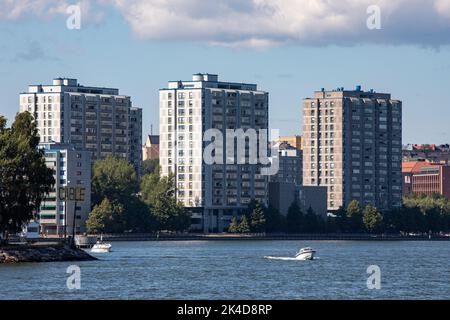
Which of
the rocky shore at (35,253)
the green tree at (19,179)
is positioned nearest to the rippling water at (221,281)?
the rocky shore at (35,253)

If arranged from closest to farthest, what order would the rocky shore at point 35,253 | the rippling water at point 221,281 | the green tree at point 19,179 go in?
the rippling water at point 221,281 → the rocky shore at point 35,253 → the green tree at point 19,179

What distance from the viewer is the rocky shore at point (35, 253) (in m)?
123

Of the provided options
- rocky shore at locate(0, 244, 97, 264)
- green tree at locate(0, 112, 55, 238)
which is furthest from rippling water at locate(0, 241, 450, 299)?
green tree at locate(0, 112, 55, 238)

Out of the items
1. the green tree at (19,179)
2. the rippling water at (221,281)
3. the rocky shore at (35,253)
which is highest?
the green tree at (19,179)

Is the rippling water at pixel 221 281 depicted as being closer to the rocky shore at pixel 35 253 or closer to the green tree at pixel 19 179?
the rocky shore at pixel 35 253

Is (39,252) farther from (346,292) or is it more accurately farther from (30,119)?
(346,292)

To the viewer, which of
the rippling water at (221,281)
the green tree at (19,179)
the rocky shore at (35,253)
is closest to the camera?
the rippling water at (221,281)

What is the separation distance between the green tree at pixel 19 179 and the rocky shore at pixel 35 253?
300 cm

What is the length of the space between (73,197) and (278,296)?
63.2 metres

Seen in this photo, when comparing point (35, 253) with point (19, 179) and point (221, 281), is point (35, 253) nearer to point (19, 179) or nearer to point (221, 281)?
point (19, 179)

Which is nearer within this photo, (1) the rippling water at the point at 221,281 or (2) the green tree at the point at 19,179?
(1) the rippling water at the point at 221,281
